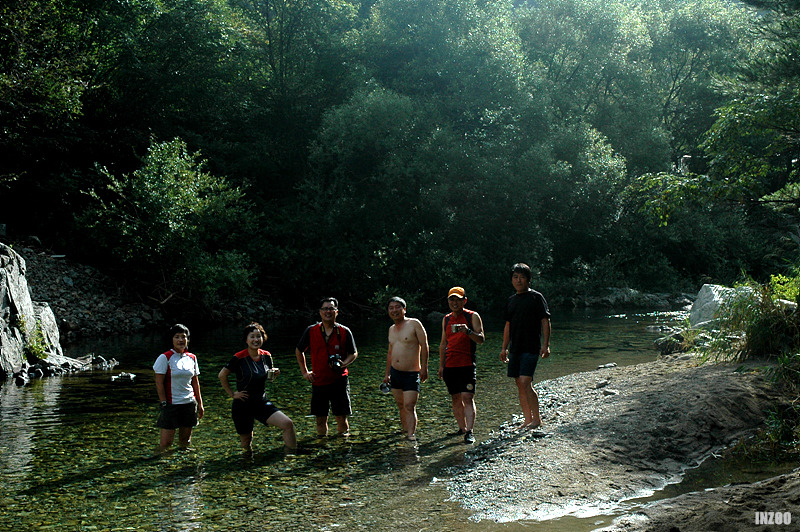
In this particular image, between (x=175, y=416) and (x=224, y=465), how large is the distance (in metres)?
0.99

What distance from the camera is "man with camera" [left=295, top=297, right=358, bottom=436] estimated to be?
30.6ft

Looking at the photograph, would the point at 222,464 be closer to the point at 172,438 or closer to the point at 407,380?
the point at 172,438

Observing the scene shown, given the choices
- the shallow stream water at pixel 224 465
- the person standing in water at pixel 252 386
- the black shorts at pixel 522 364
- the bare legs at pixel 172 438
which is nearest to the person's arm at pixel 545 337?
the black shorts at pixel 522 364

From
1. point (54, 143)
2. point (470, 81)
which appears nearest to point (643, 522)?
point (54, 143)

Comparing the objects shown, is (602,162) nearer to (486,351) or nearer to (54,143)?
(486,351)

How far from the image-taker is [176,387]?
29.0 feet

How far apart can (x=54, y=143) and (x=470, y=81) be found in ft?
65.6

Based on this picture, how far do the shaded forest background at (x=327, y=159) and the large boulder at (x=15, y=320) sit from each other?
954cm

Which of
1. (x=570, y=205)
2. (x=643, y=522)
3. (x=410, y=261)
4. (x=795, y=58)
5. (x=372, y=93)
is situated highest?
(x=372, y=93)

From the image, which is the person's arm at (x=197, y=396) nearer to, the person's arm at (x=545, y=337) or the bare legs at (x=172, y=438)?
the bare legs at (x=172, y=438)

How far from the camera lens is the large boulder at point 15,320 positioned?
1555 centimetres

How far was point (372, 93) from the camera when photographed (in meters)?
33.6

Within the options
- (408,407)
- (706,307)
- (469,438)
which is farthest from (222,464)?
(706,307)

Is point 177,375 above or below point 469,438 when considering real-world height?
above
